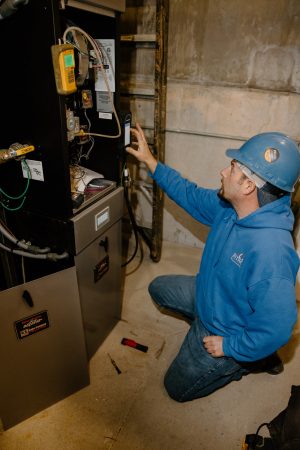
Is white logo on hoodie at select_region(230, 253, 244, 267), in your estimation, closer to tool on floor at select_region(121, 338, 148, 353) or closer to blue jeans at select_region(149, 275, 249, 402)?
blue jeans at select_region(149, 275, 249, 402)

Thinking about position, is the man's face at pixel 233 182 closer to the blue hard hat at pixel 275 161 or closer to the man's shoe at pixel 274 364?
the blue hard hat at pixel 275 161

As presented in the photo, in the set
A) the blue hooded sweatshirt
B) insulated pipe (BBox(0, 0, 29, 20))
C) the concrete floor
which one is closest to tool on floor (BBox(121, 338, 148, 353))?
the concrete floor

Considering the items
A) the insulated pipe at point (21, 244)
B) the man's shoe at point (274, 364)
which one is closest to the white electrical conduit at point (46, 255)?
the insulated pipe at point (21, 244)

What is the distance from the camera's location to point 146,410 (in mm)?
1482

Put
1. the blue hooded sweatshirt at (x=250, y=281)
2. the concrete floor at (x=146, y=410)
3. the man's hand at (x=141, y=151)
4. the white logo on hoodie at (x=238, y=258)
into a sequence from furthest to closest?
the man's hand at (x=141, y=151)
the concrete floor at (x=146, y=410)
the white logo on hoodie at (x=238, y=258)
the blue hooded sweatshirt at (x=250, y=281)

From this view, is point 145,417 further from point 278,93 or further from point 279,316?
point 278,93

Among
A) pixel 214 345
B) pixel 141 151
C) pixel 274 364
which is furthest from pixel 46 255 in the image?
pixel 274 364

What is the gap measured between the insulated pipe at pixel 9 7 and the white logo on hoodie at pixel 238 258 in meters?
1.11

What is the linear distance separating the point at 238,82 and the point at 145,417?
6.57 ft

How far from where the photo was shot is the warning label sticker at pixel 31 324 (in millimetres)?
1180

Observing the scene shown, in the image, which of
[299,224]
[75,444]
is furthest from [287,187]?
[75,444]

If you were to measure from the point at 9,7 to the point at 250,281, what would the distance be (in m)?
1.19

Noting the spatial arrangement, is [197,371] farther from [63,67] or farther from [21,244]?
[63,67]

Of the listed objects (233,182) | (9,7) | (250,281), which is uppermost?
(9,7)
